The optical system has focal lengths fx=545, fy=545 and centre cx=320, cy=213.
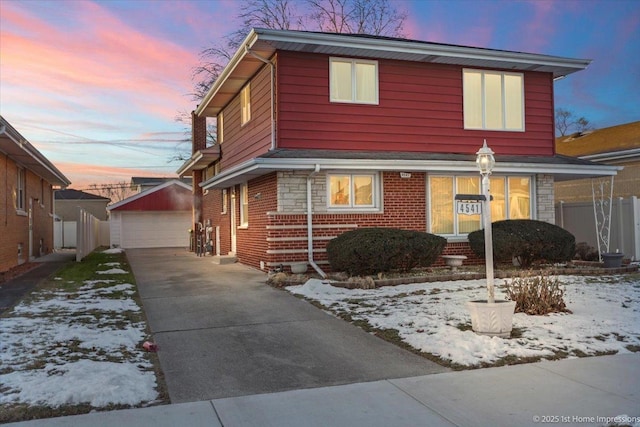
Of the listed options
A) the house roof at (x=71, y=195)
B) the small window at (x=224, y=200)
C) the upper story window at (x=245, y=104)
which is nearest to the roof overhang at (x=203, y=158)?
the small window at (x=224, y=200)

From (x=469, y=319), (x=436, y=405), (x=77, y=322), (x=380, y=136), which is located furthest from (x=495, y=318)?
(x=380, y=136)

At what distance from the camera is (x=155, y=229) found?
3177 cm

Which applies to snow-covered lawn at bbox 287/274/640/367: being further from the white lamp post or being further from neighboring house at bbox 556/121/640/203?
neighboring house at bbox 556/121/640/203

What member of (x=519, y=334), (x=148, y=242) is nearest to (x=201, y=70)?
(x=148, y=242)

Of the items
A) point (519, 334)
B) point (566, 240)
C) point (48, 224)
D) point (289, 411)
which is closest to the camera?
point (289, 411)

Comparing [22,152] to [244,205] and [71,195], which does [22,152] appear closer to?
[244,205]

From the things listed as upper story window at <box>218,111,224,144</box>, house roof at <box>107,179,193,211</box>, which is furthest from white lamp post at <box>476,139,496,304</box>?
house roof at <box>107,179,193,211</box>

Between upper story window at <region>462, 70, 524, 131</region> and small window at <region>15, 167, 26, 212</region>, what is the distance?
14.6 meters

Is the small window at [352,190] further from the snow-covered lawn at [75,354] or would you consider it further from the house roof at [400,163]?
the snow-covered lawn at [75,354]

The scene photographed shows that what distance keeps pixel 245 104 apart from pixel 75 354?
1172cm

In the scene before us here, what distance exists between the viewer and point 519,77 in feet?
51.4

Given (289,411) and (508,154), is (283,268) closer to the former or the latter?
(508,154)

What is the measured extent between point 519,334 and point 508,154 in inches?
380

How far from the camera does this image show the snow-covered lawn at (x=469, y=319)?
6.12 m
